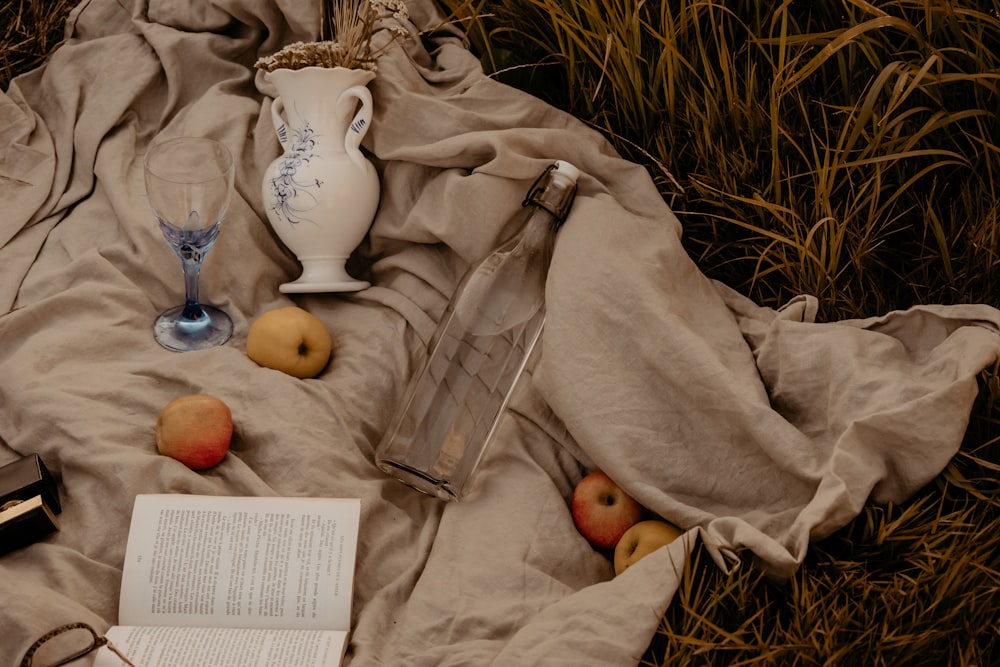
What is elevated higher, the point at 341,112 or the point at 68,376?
the point at 341,112

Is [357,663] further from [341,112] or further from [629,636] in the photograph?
[341,112]

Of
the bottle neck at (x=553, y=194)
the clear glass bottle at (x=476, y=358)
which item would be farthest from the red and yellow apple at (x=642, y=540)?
the bottle neck at (x=553, y=194)

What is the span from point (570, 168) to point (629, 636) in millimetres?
746

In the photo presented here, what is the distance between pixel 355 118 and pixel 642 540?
2.87ft

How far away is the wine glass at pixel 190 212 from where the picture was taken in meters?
1.61

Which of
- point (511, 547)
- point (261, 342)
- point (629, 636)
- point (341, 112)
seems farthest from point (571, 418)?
point (341, 112)

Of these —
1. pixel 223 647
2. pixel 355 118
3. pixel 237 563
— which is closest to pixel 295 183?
pixel 355 118

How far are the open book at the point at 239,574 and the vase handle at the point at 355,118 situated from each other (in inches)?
25.5

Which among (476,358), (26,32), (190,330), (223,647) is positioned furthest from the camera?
(26,32)

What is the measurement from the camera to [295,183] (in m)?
1.71

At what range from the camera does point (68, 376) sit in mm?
1548

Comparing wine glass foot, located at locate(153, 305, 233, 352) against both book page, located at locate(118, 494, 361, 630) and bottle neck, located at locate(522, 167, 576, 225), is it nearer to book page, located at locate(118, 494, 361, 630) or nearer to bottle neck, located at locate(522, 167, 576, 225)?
book page, located at locate(118, 494, 361, 630)

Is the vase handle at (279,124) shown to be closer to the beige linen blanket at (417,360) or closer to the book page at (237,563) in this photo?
the beige linen blanket at (417,360)

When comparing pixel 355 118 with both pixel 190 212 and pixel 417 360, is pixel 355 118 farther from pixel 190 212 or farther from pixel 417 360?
pixel 417 360
